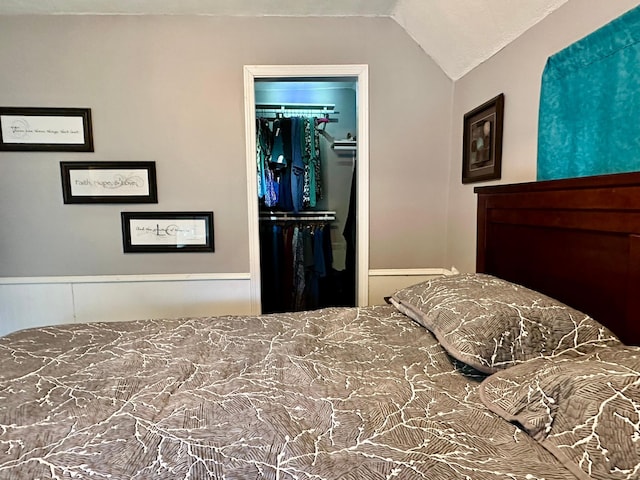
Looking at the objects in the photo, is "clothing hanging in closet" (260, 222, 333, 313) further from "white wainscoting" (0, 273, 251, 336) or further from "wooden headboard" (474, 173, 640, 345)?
"wooden headboard" (474, 173, 640, 345)

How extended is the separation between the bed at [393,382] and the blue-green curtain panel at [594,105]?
14 centimetres

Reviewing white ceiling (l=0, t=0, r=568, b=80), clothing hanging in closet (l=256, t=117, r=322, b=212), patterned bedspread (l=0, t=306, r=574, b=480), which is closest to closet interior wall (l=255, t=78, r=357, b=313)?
clothing hanging in closet (l=256, t=117, r=322, b=212)

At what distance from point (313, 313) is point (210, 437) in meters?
0.87

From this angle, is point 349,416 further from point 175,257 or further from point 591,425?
point 175,257

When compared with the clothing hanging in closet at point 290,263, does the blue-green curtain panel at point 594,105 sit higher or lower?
higher

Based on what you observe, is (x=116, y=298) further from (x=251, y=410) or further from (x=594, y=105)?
(x=594, y=105)

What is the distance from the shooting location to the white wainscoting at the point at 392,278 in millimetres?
2346

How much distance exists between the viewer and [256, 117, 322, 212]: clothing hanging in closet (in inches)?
112

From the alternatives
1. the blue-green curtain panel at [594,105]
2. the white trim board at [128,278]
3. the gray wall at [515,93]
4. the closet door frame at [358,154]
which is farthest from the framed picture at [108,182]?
the blue-green curtain panel at [594,105]

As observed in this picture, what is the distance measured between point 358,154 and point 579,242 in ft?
4.60

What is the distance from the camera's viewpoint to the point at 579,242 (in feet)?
3.65

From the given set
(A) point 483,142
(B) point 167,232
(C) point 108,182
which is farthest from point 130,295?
(A) point 483,142

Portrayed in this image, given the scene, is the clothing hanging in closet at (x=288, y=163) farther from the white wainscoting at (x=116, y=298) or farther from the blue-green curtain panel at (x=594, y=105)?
the blue-green curtain panel at (x=594, y=105)

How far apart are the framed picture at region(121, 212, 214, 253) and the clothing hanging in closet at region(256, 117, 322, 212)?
71 cm
